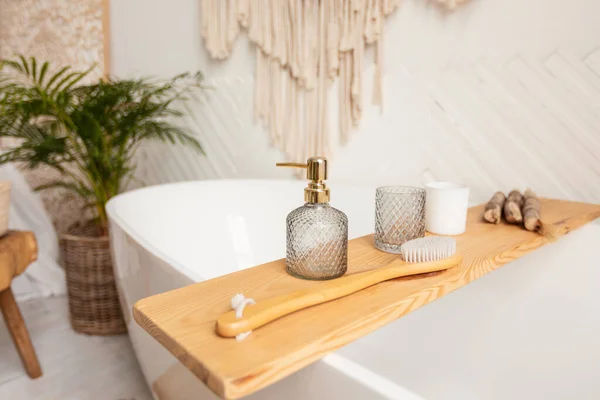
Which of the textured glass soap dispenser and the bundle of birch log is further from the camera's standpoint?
the bundle of birch log

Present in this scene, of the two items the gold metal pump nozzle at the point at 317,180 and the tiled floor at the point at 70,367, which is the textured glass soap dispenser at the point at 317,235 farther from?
the tiled floor at the point at 70,367

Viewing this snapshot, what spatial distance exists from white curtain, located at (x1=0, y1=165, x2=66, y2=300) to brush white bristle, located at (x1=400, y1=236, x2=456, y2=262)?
2.24m

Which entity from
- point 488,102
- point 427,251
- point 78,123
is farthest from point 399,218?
point 78,123

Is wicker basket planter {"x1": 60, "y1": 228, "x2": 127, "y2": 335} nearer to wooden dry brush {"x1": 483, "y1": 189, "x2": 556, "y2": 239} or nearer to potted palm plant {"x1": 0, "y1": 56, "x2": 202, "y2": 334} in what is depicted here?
potted palm plant {"x1": 0, "y1": 56, "x2": 202, "y2": 334}

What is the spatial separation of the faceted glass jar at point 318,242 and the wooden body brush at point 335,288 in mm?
33

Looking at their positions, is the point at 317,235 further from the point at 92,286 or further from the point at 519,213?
the point at 92,286

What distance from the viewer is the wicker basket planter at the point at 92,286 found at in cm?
190

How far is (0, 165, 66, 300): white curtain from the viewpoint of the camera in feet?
7.89

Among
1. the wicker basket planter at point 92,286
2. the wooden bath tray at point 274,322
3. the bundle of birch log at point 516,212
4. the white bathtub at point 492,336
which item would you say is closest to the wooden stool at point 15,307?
the wicker basket planter at point 92,286

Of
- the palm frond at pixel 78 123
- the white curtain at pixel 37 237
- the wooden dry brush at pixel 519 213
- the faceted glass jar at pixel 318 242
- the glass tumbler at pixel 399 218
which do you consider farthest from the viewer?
the white curtain at pixel 37 237

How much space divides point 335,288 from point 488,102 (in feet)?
3.71

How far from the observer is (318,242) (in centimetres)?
68

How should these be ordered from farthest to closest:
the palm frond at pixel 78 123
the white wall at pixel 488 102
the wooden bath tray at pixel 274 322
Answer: the palm frond at pixel 78 123 < the white wall at pixel 488 102 < the wooden bath tray at pixel 274 322

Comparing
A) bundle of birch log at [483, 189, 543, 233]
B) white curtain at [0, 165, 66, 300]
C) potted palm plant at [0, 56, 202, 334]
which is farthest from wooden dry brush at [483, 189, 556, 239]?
white curtain at [0, 165, 66, 300]
